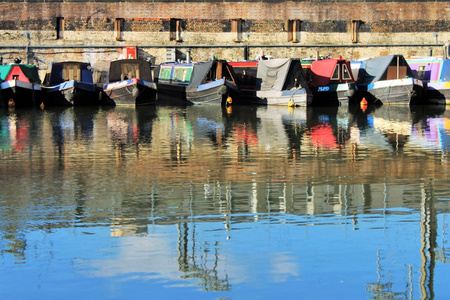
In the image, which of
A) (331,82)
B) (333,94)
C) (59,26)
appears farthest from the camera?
(59,26)

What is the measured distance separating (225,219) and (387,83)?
72.1 ft

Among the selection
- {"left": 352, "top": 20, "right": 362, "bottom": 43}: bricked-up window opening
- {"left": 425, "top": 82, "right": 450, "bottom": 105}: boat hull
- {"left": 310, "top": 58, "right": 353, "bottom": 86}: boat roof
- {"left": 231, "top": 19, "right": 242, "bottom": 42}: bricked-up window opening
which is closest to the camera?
{"left": 425, "top": 82, "right": 450, "bottom": 105}: boat hull

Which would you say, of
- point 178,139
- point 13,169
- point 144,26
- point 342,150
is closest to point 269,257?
point 13,169

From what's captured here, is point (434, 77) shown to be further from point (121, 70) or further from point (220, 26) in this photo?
point (220, 26)

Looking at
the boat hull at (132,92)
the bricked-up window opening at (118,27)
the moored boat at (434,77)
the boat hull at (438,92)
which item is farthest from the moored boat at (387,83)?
the bricked-up window opening at (118,27)

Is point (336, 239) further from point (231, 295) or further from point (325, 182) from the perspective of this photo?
point (325, 182)

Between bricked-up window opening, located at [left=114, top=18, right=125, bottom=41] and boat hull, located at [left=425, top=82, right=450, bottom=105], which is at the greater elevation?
bricked-up window opening, located at [left=114, top=18, right=125, bottom=41]

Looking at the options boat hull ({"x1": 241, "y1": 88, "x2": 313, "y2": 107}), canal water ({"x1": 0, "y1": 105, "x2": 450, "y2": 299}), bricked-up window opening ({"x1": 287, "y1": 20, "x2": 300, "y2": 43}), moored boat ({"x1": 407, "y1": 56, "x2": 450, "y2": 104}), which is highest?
bricked-up window opening ({"x1": 287, "y1": 20, "x2": 300, "y2": 43})

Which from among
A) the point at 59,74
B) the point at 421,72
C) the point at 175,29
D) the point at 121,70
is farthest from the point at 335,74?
the point at 175,29

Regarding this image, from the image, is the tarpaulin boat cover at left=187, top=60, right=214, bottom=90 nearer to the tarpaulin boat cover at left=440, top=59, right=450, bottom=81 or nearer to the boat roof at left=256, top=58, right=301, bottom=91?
the boat roof at left=256, top=58, right=301, bottom=91

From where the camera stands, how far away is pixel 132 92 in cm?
2673

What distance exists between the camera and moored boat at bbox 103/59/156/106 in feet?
88.0

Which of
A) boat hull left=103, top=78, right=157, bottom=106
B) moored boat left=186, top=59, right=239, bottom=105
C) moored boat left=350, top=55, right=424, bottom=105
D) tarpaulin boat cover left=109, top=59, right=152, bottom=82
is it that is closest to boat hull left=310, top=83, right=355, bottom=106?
moored boat left=350, top=55, right=424, bottom=105

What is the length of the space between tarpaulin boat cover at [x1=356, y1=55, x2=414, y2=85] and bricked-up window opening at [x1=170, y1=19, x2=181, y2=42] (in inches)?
470
